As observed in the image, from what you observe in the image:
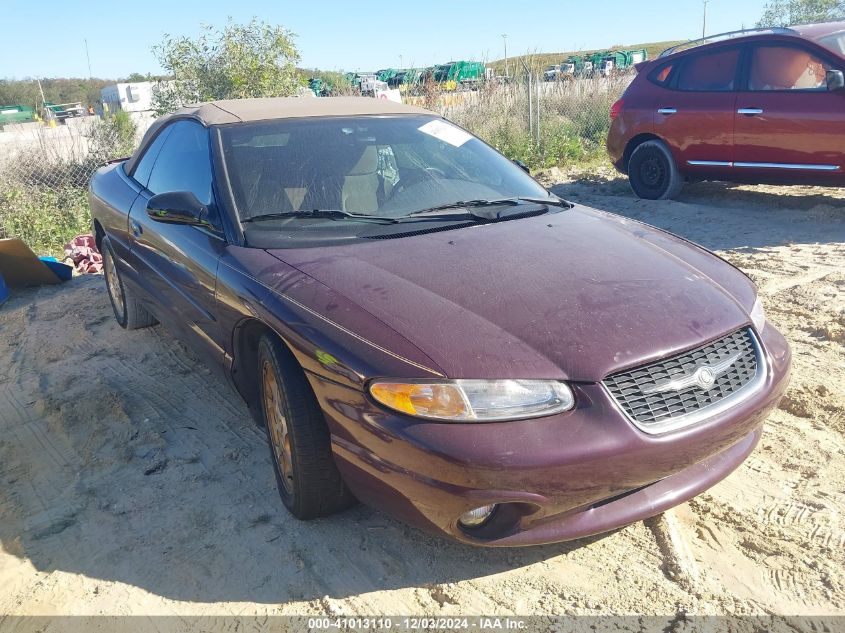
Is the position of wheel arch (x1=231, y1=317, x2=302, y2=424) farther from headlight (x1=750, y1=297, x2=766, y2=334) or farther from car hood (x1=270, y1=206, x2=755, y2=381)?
headlight (x1=750, y1=297, x2=766, y2=334)

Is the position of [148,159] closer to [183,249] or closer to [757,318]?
[183,249]

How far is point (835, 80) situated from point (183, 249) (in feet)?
20.4

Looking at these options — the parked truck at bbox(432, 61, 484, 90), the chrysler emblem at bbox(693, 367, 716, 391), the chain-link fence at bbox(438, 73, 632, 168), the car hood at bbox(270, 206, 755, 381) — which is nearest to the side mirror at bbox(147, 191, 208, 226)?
Result: the car hood at bbox(270, 206, 755, 381)

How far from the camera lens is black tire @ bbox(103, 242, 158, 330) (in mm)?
4801

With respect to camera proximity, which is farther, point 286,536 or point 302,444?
point 286,536

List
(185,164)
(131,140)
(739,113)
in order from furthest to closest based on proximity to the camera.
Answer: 1. (131,140)
2. (739,113)
3. (185,164)

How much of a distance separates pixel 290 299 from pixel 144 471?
50.4 inches

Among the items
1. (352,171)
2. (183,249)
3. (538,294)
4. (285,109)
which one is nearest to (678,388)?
(538,294)

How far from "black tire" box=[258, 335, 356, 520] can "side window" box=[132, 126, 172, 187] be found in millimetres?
2113

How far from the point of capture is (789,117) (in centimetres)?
696

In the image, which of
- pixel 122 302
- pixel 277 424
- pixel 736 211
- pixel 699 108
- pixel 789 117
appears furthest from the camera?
pixel 699 108

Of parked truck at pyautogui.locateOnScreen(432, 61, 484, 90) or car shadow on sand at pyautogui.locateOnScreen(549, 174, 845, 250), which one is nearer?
car shadow on sand at pyautogui.locateOnScreen(549, 174, 845, 250)

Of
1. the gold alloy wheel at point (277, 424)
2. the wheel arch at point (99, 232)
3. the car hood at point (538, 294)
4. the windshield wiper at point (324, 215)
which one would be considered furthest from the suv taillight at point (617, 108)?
the gold alloy wheel at point (277, 424)

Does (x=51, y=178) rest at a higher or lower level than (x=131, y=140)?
lower
